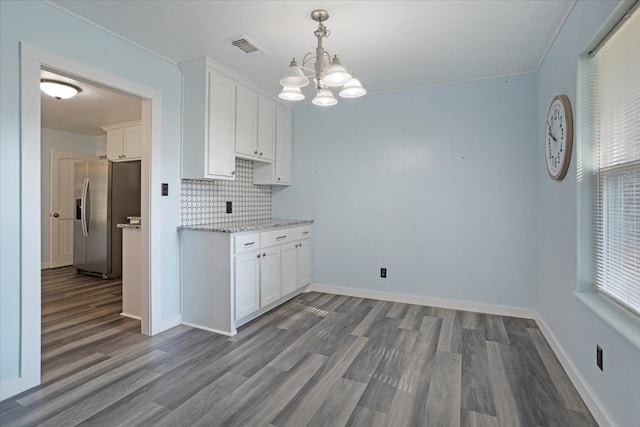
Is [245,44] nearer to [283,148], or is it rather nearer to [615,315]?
[283,148]

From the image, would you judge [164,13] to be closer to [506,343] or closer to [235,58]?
[235,58]

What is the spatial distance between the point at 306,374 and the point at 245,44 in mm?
2516

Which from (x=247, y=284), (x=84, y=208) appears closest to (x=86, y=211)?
(x=84, y=208)

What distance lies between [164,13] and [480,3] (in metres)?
2.07

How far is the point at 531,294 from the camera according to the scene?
10.4ft

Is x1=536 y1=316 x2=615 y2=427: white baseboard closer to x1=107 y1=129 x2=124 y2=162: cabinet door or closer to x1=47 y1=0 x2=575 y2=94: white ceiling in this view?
x1=47 y1=0 x2=575 y2=94: white ceiling

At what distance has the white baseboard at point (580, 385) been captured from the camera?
1.63 meters

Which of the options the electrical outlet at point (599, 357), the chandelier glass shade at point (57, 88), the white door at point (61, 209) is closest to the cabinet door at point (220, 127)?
the chandelier glass shade at point (57, 88)

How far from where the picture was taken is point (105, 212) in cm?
496

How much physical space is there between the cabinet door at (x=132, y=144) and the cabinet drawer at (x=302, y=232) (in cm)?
285

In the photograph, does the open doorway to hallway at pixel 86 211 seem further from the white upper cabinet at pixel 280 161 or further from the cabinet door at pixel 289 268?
the white upper cabinet at pixel 280 161

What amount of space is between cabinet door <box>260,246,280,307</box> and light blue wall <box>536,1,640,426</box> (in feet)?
7.99

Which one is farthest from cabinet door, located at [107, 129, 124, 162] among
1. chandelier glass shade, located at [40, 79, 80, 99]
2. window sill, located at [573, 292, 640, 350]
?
window sill, located at [573, 292, 640, 350]

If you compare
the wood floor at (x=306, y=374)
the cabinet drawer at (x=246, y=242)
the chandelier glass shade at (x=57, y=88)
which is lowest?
the wood floor at (x=306, y=374)
